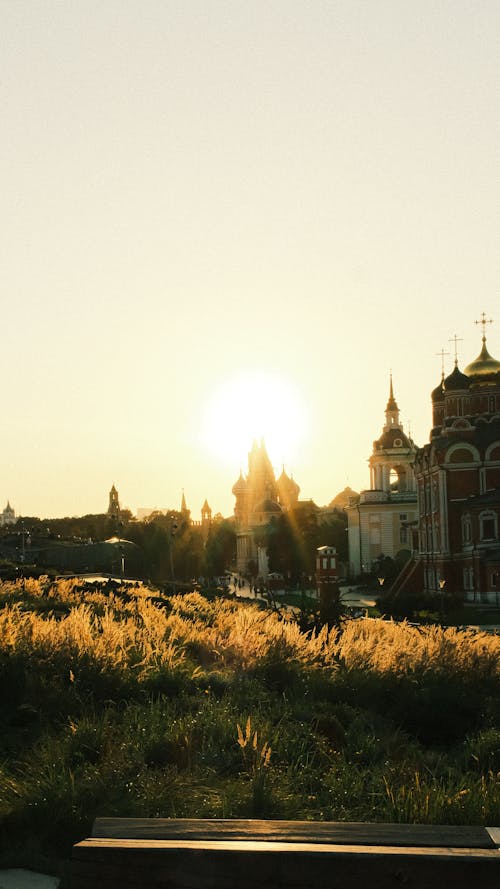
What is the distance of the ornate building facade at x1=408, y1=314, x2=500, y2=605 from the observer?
5800cm

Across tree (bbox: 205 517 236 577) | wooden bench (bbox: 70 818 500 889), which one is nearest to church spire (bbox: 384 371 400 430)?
tree (bbox: 205 517 236 577)

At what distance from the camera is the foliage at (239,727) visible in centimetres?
623

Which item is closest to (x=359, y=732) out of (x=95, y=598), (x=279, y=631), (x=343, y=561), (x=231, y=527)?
(x=279, y=631)

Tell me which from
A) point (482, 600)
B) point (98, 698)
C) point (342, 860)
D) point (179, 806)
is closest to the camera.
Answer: point (342, 860)

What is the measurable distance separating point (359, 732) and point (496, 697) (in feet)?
9.26

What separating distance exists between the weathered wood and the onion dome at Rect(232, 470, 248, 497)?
167 m

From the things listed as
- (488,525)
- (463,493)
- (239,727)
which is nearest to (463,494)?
(463,493)

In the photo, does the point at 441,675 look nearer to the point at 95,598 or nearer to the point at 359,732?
the point at 359,732

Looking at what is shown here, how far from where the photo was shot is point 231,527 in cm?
16712

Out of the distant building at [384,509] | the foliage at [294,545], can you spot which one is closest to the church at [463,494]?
the foliage at [294,545]

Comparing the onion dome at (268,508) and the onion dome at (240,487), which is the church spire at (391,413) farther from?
the onion dome at (240,487)

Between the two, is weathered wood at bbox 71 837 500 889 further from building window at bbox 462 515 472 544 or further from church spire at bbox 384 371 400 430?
church spire at bbox 384 371 400 430

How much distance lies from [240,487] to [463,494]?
110 m

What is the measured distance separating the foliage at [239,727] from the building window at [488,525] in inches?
1799
